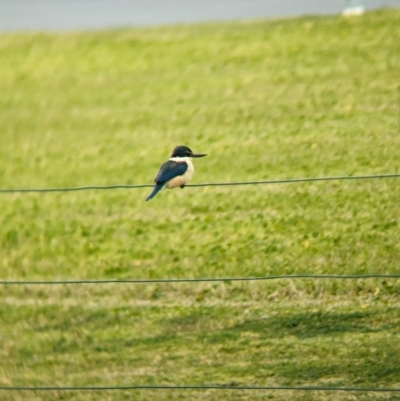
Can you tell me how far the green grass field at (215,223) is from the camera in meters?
9.68

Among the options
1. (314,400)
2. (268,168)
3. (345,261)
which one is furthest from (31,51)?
(314,400)

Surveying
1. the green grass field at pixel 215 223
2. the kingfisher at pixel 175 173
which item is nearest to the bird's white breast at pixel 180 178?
the kingfisher at pixel 175 173

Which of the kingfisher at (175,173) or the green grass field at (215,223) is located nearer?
the kingfisher at (175,173)

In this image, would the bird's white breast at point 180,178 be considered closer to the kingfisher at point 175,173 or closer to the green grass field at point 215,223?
the kingfisher at point 175,173

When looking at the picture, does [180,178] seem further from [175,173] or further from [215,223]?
[215,223]

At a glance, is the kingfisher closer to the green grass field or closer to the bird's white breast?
the bird's white breast

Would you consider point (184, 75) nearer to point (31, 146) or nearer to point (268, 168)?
point (31, 146)

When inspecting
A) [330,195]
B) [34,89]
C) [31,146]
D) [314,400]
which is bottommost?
[314,400]

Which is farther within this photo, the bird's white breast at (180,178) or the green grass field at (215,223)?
the green grass field at (215,223)

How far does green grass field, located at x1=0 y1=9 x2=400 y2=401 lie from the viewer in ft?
31.8

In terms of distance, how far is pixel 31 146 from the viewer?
17.1 metres

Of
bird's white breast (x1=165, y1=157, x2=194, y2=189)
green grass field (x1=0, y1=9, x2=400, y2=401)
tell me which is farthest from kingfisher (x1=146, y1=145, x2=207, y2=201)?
green grass field (x1=0, y1=9, x2=400, y2=401)

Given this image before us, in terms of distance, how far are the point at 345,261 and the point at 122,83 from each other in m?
9.72

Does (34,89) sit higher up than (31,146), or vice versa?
(34,89)
